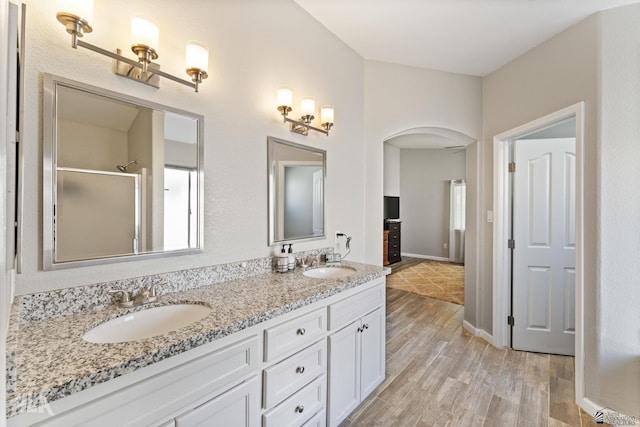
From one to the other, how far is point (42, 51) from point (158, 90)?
16.8 inches

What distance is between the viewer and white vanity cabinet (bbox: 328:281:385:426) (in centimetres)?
167

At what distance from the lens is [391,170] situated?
6.82 meters

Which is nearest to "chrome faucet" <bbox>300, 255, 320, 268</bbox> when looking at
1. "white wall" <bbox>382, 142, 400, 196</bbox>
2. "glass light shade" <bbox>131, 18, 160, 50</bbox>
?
"glass light shade" <bbox>131, 18, 160, 50</bbox>

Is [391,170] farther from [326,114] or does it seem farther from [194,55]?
[194,55]

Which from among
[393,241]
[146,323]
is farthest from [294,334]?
[393,241]

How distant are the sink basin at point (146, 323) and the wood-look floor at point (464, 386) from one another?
120 cm

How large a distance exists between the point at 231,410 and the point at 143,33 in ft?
5.40

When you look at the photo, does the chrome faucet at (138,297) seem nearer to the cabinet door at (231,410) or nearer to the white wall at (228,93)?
the white wall at (228,93)

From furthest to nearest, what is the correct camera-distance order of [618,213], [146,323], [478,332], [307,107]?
1. [478,332]
2. [307,107]
3. [618,213]
4. [146,323]

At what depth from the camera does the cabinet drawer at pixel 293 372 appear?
1.29 m

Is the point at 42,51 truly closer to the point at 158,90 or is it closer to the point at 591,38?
the point at 158,90

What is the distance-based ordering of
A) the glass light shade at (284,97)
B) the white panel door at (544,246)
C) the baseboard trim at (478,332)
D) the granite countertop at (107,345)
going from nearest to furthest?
the granite countertop at (107,345)
the glass light shade at (284,97)
the white panel door at (544,246)
the baseboard trim at (478,332)

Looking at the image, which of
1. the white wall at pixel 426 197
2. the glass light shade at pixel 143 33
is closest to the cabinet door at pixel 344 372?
the glass light shade at pixel 143 33

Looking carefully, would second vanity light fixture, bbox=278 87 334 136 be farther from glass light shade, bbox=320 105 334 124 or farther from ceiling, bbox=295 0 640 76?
ceiling, bbox=295 0 640 76
